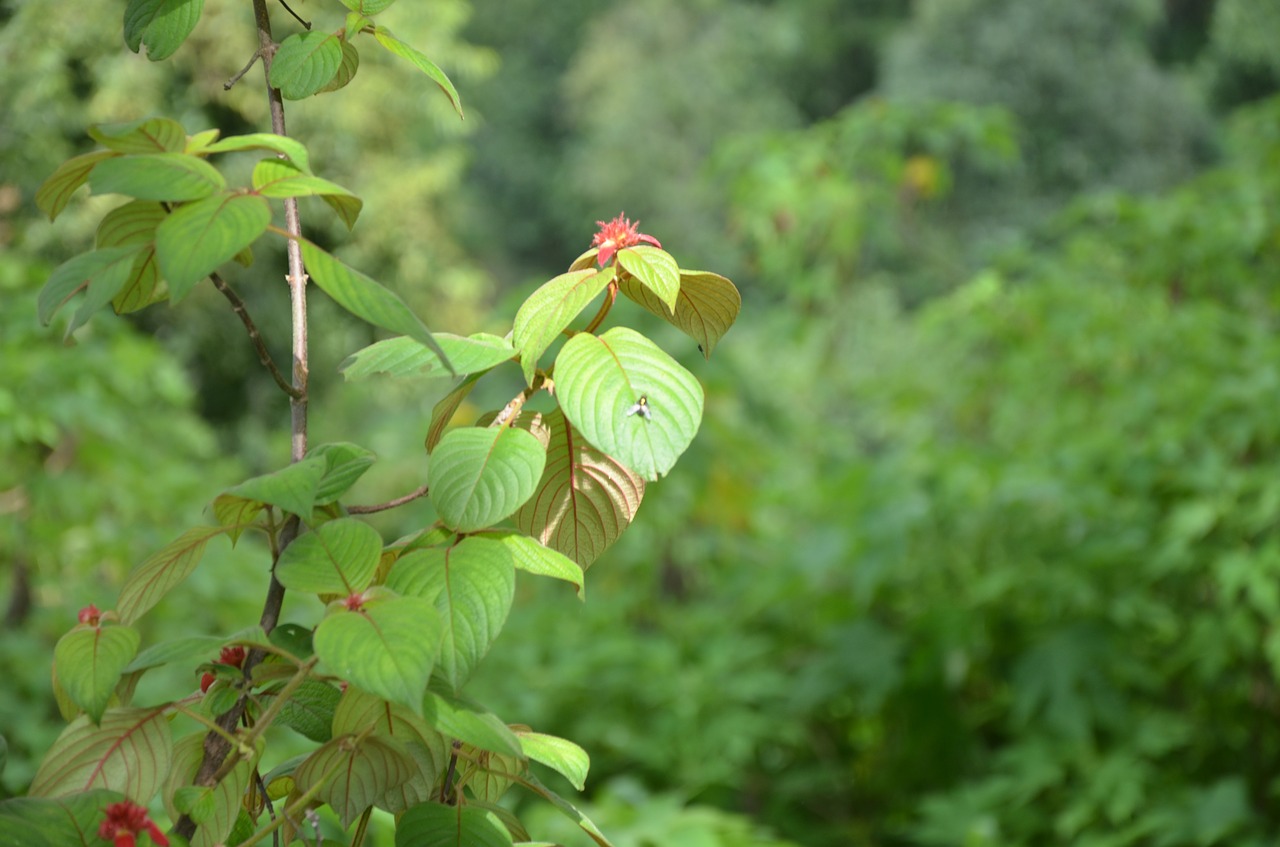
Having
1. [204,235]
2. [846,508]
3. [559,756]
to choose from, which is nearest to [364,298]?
[204,235]

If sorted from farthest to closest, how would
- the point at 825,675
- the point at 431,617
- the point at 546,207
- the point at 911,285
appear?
the point at 546,207
the point at 911,285
the point at 825,675
the point at 431,617

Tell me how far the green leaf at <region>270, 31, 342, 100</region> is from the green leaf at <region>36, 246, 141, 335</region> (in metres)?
0.06

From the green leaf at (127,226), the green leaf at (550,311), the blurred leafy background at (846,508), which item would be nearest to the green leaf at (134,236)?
the green leaf at (127,226)

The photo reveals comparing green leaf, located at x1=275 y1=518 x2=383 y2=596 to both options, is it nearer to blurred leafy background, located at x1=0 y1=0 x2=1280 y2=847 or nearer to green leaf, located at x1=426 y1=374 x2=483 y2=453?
green leaf, located at x1=426 y1=374 x2=483 y2=453

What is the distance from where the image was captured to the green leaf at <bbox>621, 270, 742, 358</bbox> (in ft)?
1.07

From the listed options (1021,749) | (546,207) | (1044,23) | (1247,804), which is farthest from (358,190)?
(546,207)

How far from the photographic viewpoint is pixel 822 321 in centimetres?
320

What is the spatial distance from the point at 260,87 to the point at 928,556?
176 centimetres

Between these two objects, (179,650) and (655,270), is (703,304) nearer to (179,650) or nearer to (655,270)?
(655,270)

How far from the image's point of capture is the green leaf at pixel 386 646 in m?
0.24

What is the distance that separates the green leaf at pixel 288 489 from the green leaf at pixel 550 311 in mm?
61

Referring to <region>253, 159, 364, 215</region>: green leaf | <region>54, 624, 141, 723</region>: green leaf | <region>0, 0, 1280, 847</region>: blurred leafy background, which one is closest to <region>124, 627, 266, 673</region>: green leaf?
<region>54, 624, 141, 723</region>: green leaf

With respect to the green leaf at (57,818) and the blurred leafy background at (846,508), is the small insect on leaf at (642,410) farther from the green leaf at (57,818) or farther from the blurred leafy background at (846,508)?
the blurred leafy background at (846,508)

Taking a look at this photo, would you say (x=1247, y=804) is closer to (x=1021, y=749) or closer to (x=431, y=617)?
(x=1021, y=749)
